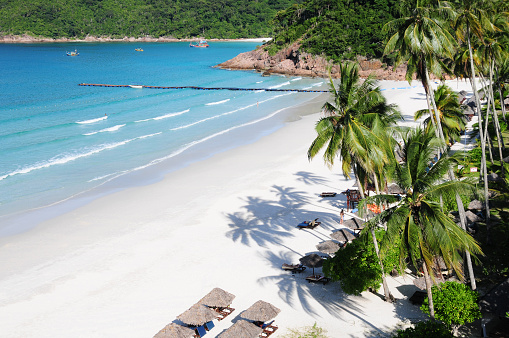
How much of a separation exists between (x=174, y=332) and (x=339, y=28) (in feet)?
331

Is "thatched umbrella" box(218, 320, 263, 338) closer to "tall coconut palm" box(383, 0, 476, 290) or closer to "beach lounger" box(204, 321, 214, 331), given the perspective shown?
"beach lounger" box(204, 321, 214, 331)

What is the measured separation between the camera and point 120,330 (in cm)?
1823

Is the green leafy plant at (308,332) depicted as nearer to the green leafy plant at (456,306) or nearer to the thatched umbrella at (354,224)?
the green leafy plant at (456,306)

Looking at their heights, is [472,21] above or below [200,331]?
above

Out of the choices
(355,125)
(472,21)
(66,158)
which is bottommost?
(66,158)

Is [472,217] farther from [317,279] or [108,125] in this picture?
[108,125]

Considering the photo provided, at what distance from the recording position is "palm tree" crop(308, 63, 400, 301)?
17000 millimetres

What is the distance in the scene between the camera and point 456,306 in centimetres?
1594

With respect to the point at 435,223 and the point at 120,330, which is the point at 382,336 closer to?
the point at 435,223

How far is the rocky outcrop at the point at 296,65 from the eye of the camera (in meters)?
95.5

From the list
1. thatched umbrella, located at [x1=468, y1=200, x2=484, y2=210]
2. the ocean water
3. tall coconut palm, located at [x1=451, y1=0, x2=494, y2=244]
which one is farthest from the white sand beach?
thatched umbrella, located at [x1=468, y1=200, x2=484, y2=210]

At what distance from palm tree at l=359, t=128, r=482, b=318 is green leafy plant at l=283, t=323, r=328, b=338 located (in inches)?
176

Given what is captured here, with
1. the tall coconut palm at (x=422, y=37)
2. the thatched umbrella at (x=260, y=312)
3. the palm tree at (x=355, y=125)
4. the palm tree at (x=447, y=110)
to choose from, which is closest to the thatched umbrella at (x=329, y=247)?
the palm tree at (x=355, y=125)

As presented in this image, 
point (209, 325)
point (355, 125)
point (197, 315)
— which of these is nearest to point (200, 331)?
point (209, 325)
